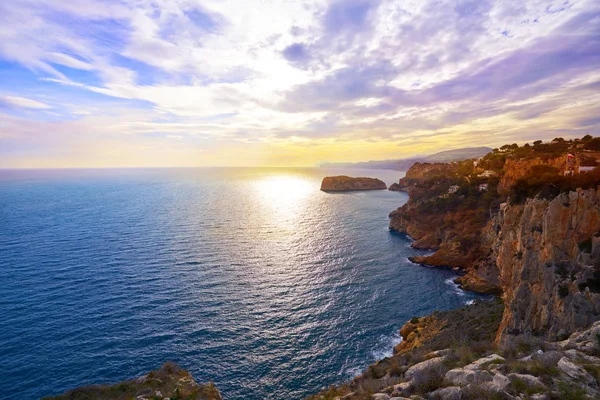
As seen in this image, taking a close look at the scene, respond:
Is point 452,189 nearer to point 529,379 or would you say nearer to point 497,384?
point 529,379

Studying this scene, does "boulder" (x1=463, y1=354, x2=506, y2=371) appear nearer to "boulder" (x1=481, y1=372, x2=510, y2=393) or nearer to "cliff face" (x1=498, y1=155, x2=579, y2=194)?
"boulder" (x1=481, y1=372, x2=510, y2=393)

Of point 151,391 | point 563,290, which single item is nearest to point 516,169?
point 563,290

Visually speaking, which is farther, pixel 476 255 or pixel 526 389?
pixel 476 255

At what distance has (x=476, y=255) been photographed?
5959 centimetres

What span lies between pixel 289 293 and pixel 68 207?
369ft

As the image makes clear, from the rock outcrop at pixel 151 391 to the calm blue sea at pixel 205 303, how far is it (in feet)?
20.3

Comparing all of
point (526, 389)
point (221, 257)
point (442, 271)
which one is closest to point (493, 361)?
point (526, 389)

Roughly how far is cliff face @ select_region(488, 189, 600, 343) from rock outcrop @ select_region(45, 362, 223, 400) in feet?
86.6

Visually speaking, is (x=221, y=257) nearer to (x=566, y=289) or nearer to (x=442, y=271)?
(x=442, y=271)

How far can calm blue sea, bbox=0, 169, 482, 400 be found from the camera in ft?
98.3

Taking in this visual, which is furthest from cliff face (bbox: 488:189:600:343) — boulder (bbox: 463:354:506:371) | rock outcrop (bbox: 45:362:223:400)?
rock outcrop (bbox: 45:362:223:400)

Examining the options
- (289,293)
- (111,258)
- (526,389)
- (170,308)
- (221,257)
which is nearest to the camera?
(526,389)

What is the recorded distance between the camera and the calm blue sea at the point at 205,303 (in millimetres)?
29953

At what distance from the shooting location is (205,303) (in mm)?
41781
